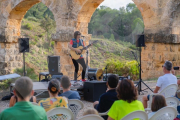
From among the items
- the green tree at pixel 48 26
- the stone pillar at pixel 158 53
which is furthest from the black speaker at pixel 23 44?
the green tree at pixel 48 26

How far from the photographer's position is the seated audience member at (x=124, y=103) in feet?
10.7

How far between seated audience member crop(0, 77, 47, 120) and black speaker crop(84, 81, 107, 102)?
3.91 meters

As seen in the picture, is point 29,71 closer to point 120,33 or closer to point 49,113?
point 49,113

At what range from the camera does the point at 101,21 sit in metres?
37.2

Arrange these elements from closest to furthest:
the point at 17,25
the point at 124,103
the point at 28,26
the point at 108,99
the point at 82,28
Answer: the point at 124,103 → the point at 108,99 → the point at 82,28 → the point at 17,25 → the point at 28,26

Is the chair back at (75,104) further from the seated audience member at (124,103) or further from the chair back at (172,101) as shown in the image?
the chair back at (172,101)

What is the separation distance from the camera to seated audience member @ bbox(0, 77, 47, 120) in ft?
8.13

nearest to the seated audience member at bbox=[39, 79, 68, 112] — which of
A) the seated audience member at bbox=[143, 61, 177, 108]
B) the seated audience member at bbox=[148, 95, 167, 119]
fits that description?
the seated audience member at bbox=[148, 95, 167, 119]

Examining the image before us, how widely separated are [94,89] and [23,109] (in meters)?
4.06

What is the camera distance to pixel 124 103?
10.8 ft


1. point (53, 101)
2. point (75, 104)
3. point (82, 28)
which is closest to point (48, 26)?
point (82, 28)

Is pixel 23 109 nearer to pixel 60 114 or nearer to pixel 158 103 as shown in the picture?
pixel 60 114

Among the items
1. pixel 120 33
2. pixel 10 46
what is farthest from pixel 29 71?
pixel 120 33

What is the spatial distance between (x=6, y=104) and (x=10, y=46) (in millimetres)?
5545
